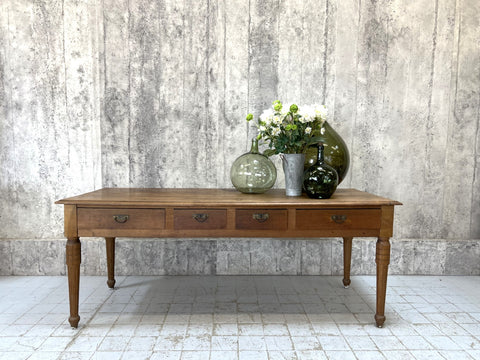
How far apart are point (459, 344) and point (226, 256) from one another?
5.47 ft

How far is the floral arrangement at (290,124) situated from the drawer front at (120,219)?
2.63ft

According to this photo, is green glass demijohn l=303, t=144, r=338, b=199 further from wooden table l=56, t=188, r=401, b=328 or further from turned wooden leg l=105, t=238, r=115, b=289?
turned wooden leg l=105, t=238, r=115, b=289

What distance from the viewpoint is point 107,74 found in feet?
9.52

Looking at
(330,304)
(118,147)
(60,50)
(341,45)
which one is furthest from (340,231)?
(60,50)

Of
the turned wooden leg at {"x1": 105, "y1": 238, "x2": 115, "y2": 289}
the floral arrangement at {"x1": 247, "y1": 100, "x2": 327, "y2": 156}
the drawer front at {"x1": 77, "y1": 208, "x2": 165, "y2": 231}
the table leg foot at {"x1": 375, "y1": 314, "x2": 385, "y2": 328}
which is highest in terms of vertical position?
the floral arrangement at {"x1": 247, "y1": 100, "x2": 327, "y2": 156}

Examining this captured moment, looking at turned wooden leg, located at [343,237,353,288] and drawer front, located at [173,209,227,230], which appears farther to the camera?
turned wooden leg, located at [343,237,353,288]

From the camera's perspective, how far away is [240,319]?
225cm

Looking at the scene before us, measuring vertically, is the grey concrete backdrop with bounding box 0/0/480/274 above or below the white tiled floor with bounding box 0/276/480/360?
above

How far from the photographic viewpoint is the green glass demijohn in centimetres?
214

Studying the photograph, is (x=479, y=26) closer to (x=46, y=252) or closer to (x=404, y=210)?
(x=404, y=210)

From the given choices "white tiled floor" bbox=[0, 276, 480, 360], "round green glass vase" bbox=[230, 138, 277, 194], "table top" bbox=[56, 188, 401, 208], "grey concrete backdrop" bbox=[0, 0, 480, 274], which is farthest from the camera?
"grey concrete backdrop" bbox=[0, 0, 480, 274]

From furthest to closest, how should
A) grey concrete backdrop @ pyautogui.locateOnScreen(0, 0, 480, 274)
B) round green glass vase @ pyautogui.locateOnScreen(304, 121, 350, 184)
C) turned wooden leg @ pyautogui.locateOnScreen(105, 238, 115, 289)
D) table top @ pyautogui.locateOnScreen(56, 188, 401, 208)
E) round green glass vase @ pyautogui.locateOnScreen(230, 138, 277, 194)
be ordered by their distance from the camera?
grey concrete backdrop @ pyautogui.locateOnScreen(0, 0, 480, 274) < turned wooden leg @ pyautogui.locateOnScreen(105, 238, 115, 289) < round green glass vase @ pyautogui.locateOnScreen(304, 121, 350, 184) < round green glass vase @ pyautogui.locateOnScreen(230, 138, 277, 194) < table top @ pyautogui.locateOnScreen(56, 188, 401, 208)

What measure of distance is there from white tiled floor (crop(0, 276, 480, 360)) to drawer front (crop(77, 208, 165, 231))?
0.60 metres

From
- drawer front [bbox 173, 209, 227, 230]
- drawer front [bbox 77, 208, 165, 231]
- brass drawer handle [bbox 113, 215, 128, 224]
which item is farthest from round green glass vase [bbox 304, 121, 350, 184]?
brass drawer handle [bbox 113, 215, 128, 224]
